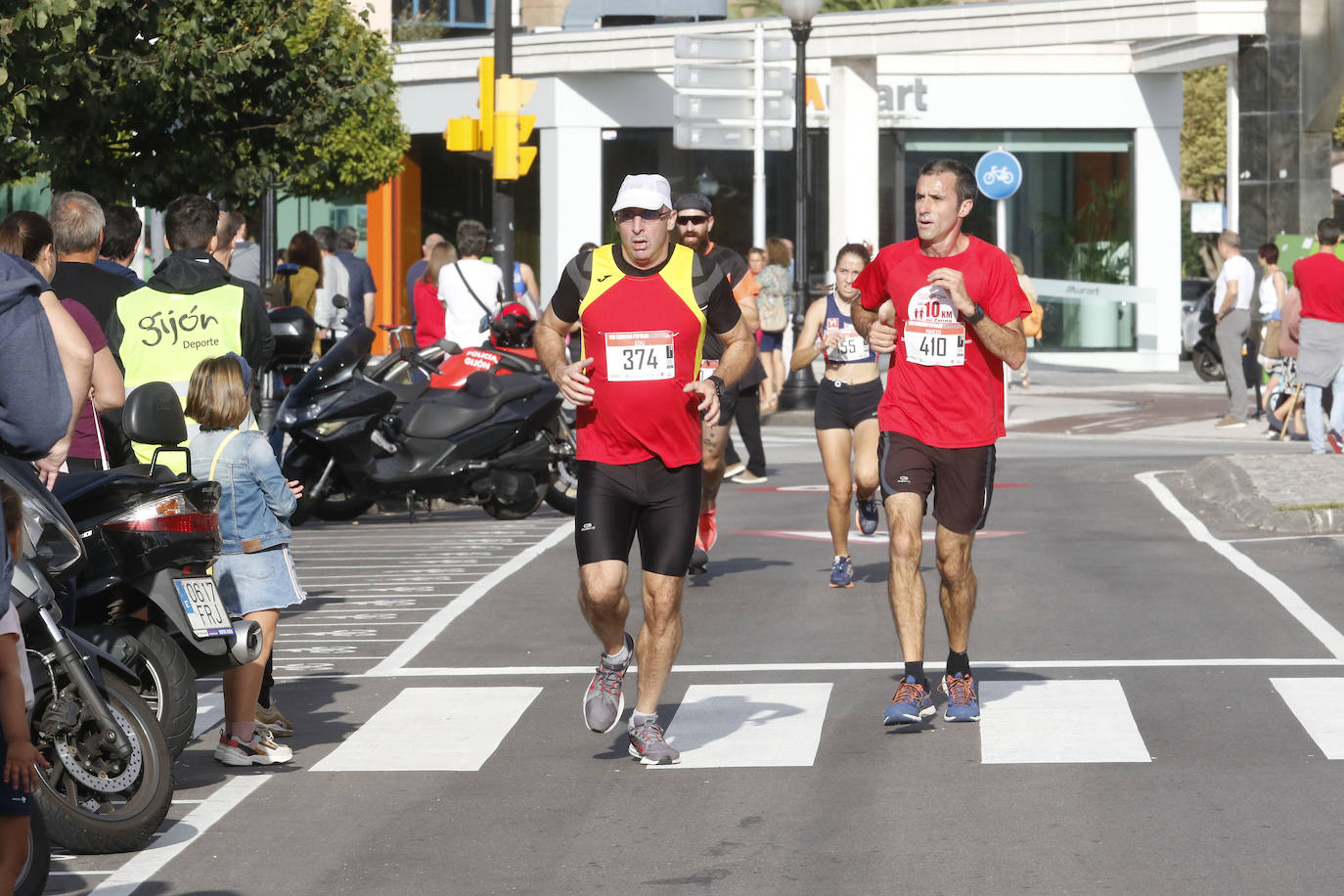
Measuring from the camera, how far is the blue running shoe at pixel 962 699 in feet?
26.8

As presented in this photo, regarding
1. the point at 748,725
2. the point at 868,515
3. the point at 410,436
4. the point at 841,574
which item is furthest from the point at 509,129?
the point at 748,725

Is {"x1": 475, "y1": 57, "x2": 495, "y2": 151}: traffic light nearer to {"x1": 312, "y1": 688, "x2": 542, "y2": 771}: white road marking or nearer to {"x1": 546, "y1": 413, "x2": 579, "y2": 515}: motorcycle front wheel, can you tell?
{"x1": 546, "y1": 413, "x2": 579, "y2": 515}: motorcycle front wheel

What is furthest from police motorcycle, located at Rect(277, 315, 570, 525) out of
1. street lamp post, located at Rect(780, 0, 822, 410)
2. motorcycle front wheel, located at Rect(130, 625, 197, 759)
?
street lamp post, located at Rect(780, 0, 822, 410)

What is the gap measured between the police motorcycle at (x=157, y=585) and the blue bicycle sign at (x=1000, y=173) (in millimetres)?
21173

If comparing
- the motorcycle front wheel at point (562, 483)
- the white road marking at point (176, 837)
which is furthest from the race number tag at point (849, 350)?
the white road marking at point (176, 837)

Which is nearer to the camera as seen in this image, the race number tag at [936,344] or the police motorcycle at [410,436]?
the race number tag at [936,344]

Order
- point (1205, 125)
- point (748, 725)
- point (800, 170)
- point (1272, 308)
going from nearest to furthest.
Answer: point (748, 725), point (1272, 308), point (800, 170), point (1205, 125)

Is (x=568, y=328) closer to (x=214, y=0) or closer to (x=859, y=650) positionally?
(x=859, y=650)

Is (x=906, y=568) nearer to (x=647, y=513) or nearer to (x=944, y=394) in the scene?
(x=944, y=394)

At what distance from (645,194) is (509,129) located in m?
12.4

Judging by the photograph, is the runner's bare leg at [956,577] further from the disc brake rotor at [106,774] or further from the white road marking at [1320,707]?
the disc brake rotor at [106,774]

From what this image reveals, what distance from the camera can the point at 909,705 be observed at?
8008 mm

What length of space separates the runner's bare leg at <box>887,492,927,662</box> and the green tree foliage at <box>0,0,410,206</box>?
6835 millimetres

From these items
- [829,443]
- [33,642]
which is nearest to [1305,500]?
[829,443]
